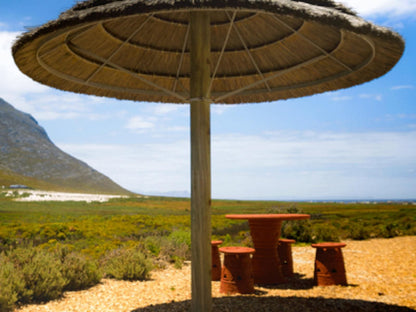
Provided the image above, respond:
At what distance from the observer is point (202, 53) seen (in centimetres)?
482

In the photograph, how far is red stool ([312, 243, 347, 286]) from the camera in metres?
6.62

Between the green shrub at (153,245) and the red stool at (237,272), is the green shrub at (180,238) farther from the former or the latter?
the red stool at (237,272)

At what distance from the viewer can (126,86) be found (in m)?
6.67

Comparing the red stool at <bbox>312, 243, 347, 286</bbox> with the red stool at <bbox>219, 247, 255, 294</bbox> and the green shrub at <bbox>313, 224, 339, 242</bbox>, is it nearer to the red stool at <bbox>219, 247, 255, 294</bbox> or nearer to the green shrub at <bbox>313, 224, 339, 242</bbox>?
the red stool at <bbox>219, 247, 255, 294</bbox>

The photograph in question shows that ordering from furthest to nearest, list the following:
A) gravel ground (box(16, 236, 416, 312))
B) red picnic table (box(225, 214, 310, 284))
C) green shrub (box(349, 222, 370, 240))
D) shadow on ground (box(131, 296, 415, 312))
A: green shrub (box(349, 222, 370, 240)) < red picnic table (box(225, 214, 310, 284)) < gravel ground (box(16, 236, 416, 312)) < shadow on ground (box(131, 296, 415, 312))

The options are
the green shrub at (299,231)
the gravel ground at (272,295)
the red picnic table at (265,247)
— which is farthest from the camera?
the green shrub at (299,231)

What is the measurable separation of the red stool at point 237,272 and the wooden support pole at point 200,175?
49.2 inches

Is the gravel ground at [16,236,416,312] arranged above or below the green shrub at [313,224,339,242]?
below

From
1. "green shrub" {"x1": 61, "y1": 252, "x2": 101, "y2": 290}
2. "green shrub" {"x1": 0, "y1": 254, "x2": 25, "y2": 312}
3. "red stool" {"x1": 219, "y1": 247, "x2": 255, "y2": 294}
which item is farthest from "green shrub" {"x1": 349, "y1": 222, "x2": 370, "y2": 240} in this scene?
"green shrub" {"x1": 0, "y1": 254, "x2": 25, "y2": 312}

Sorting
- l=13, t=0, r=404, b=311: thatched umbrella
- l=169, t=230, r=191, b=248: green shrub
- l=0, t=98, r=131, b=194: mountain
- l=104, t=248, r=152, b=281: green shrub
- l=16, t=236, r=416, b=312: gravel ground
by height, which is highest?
l=0, t=98, r=131, b=194: mountain

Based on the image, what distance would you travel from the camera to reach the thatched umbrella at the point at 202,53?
374 cm

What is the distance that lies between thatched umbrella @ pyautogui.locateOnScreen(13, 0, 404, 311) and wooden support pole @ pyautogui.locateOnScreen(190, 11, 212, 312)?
0.04 feet

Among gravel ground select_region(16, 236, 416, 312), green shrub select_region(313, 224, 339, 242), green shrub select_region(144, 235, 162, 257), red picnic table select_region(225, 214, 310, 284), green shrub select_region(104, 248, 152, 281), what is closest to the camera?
gravel ground select_region(16, 236, 416, 312)

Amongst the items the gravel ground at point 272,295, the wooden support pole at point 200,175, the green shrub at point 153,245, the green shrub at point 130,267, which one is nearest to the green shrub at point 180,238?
the green shrub at point 153,245
